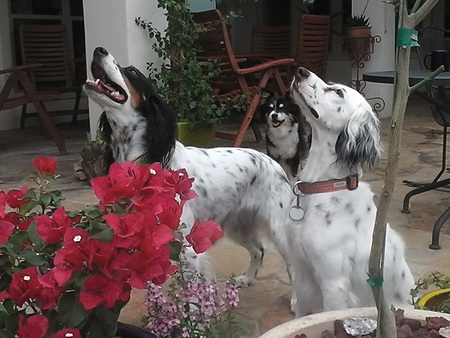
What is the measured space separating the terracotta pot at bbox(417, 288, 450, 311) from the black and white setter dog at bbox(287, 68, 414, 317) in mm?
106

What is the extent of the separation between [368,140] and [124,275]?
Result: 119 centimetres

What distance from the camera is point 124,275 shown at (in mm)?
1365

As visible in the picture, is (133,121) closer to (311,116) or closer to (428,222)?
(311,116)

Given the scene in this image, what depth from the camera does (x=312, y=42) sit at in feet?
23.0

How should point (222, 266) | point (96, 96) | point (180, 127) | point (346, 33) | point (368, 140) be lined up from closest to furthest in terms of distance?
point (368, 140)
point (96, 96)
point (222, 266)
point (180, 127)
point (346, 33)

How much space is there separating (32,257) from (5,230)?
9 cm

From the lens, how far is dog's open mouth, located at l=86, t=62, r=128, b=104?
2.73 m

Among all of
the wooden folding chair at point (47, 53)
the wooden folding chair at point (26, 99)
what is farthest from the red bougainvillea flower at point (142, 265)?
the wooden folding chair at point (47, 53)

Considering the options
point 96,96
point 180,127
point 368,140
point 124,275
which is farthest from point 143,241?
point 180,127

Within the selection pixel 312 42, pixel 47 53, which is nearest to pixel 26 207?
pixel 312 42

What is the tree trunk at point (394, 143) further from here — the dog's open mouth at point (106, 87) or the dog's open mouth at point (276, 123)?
the dog's open mouth at point (276, 123)

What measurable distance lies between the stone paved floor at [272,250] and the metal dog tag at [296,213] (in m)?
0.56

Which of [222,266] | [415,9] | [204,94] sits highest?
[415,9]

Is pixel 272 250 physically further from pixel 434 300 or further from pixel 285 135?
pixel 285 135
